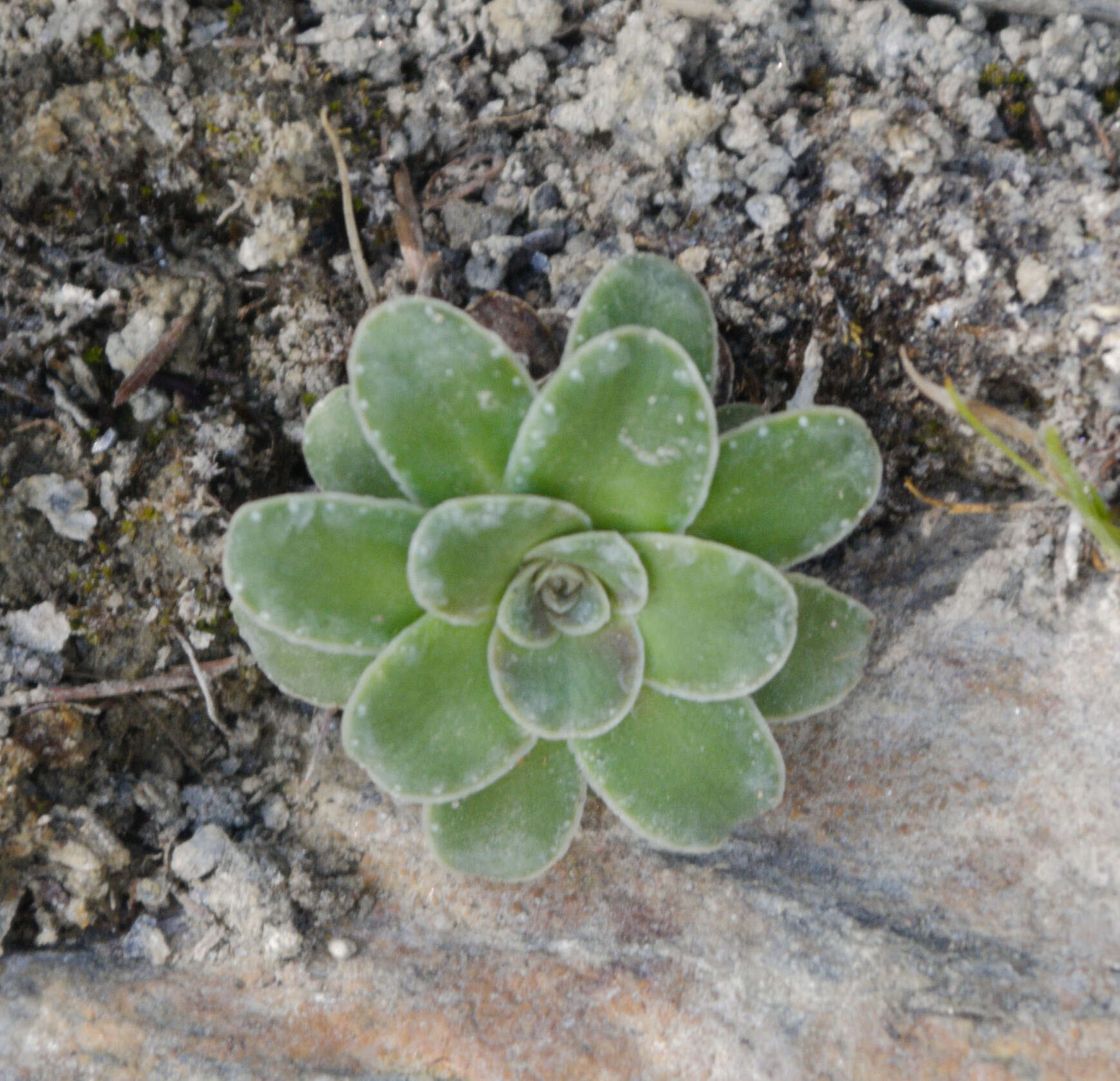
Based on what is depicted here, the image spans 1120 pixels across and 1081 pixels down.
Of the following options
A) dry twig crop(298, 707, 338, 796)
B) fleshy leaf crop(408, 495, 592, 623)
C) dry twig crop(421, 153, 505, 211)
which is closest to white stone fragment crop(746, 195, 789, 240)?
dry twig crop(421, 153, 505, 211)

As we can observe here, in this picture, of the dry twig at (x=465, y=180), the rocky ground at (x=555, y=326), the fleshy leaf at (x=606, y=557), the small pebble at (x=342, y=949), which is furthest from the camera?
the dry twig at (x=465, y=180)

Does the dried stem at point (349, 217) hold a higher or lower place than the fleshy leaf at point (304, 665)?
higher

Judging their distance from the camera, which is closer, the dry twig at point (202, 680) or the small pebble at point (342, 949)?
the small pebble at point (342, 949)

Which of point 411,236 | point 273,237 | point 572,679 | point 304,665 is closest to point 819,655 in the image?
Answer: point 572,679

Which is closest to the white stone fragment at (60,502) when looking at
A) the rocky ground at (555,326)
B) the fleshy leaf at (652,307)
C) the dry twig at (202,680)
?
the rocky ground at (555,326)

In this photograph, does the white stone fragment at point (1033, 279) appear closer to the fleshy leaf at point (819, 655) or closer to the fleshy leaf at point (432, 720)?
the fleshy leaf at point (819, 655)

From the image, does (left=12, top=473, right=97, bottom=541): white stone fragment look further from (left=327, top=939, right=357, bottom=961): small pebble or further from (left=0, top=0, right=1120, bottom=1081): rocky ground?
(left=327, top=939, right=357, bottom=961): small pebble

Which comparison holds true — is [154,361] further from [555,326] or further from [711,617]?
[711,617]
